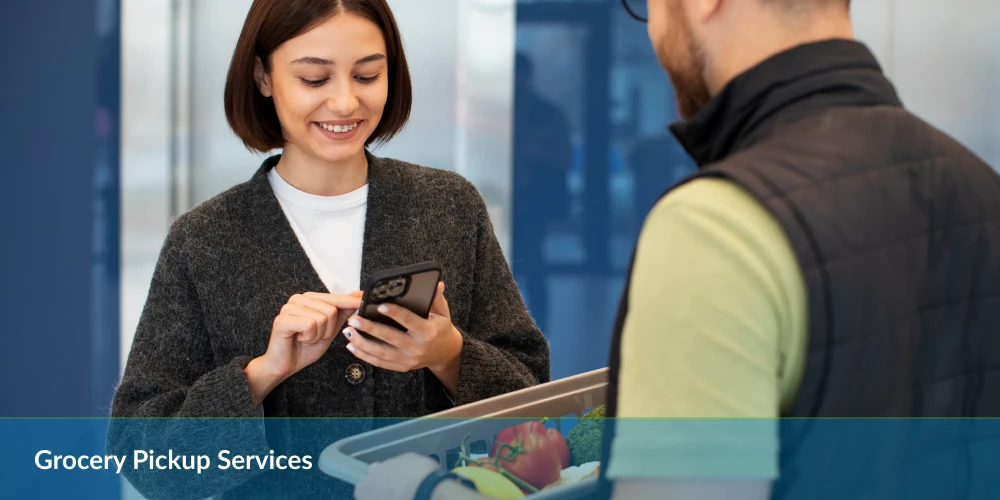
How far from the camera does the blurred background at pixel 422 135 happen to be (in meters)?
3.15

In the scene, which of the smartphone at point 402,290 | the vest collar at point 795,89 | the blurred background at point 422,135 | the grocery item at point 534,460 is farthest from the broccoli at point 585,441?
the blurred background at point 422,135

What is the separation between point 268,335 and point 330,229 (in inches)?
8.9

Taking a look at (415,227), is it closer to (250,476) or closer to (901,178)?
(250,476)

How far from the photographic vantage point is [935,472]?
0.84 m

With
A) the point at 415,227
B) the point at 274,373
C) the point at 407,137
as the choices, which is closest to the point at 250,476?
the point at 274,373

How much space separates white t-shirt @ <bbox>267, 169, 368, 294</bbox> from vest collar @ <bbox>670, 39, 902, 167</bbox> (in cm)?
101

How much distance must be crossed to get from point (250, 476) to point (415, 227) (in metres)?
0.52

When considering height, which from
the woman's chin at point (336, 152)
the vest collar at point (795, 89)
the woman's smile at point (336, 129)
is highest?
the vest collar at point (795, 89)

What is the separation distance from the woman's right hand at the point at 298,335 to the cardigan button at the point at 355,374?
102mm

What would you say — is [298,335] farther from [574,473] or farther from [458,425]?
[574,473]

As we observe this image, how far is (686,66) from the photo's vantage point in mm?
900

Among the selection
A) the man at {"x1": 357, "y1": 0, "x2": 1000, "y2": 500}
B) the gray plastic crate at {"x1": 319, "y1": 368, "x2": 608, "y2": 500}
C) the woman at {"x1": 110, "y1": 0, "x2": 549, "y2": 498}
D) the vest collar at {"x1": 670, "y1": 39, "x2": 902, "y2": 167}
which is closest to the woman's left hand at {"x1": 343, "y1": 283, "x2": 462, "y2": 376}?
the woman at {"x1": 110, "y1": 0, "x2": 549, "y2": 498}

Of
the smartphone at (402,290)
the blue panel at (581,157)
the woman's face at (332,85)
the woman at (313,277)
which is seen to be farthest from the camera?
the blue panel at (581,157)

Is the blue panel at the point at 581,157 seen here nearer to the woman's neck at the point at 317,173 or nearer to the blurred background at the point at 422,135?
the blurred background at the point at 422,135
